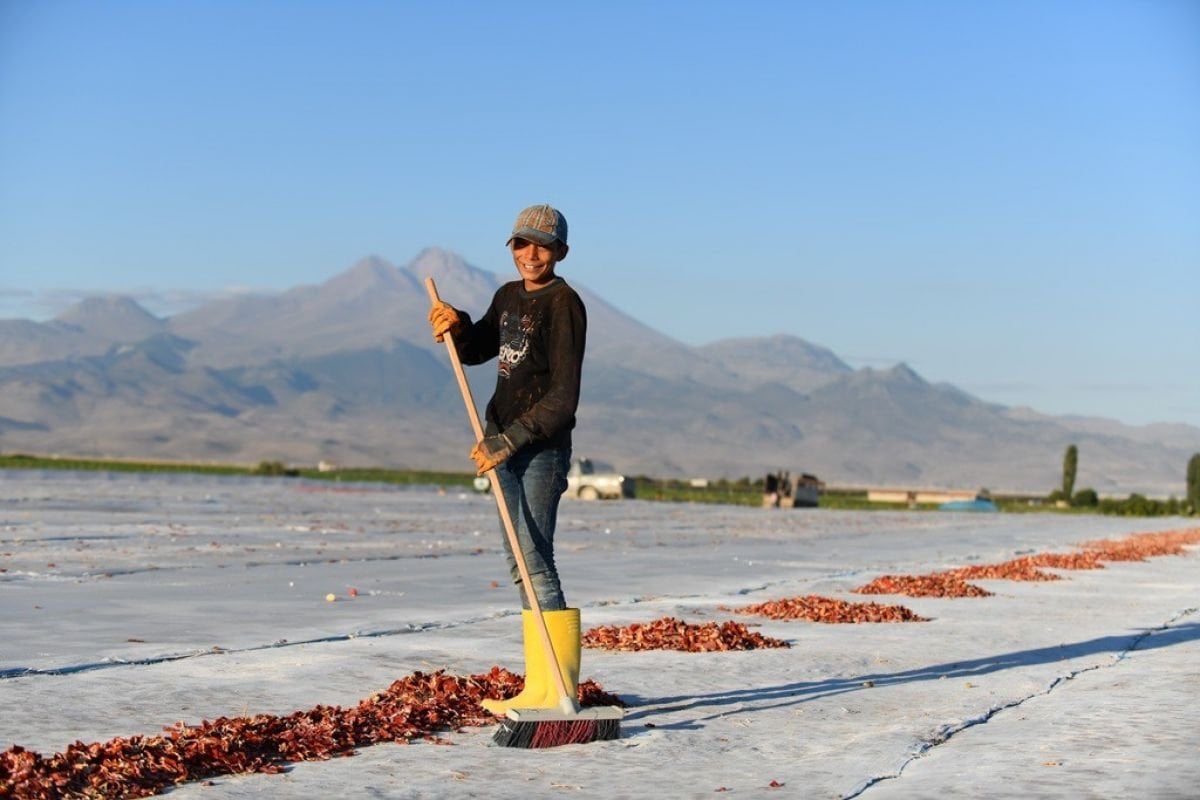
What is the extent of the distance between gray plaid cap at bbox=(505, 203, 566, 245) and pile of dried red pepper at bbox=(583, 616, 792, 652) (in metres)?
4.02

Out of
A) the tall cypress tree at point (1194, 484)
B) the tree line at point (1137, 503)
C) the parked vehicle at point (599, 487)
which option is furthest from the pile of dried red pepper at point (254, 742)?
the tall cypress tree at point (1194, 484)

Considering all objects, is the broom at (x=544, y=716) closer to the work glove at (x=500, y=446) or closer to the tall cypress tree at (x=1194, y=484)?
the work glove at (x=500, y=446)

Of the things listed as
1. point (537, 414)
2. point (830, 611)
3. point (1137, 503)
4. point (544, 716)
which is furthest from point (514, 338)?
point (1137, 503)

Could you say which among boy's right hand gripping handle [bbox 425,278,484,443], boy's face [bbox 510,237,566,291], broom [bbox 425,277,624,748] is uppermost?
boy's face [bbox 510,237,566,291]

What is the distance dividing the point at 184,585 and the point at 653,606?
432 centimetres

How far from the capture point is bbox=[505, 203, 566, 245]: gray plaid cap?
28.0 ft

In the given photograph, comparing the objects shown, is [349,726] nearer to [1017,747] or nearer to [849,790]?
[849,790]

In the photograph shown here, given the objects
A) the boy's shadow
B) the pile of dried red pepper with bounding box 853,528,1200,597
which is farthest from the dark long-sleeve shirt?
the pile of dried red pepper with bounding box 853,528,1200,597

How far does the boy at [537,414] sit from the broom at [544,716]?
56 mm

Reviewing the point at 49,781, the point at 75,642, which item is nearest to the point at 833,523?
the point at 75,642

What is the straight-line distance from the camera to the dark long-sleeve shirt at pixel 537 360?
27.3ft

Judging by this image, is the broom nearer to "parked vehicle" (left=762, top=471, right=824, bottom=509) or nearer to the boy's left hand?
the boy's left hand

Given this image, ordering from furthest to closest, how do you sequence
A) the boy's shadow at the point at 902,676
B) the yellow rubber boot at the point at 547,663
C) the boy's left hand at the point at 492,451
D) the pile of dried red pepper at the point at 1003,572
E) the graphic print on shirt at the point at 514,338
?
the pile of dried red pepper at the point at 1003,572
the boy's shadow at the point at 902,676
the graphic print on shirt at the point at 514,338
the yellow rubber boot at the point at 547,663
the boy's left hand at the point at 492,451

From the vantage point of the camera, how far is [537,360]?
8539 mm
